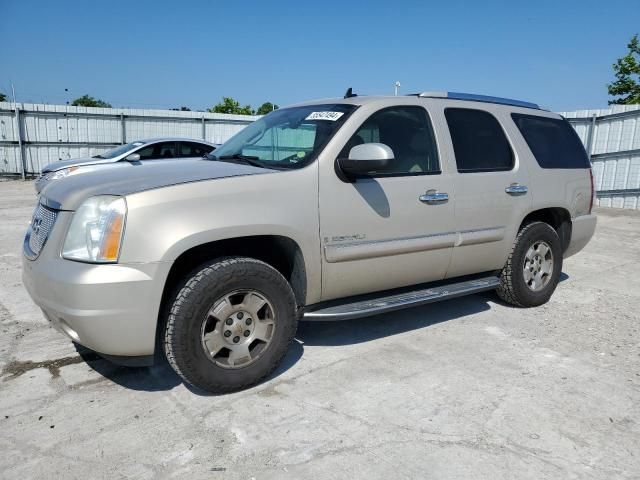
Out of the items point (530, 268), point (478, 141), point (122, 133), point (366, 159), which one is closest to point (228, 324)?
point (366, 159)

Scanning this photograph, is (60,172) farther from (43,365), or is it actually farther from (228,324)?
(228,324)

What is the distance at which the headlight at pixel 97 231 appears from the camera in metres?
2.73

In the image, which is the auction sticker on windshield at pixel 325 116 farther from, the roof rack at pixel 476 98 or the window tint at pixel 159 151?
the window tint at pixel 159 151

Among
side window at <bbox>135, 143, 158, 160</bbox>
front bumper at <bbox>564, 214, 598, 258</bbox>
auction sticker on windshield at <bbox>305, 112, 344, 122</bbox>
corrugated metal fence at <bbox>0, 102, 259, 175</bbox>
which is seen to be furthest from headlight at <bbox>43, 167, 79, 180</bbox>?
front bumper at <bbox>564, 214, 598, 258</bbox>

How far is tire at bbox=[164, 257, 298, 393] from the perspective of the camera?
2.91 meters

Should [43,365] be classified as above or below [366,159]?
below

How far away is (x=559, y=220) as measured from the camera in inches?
203

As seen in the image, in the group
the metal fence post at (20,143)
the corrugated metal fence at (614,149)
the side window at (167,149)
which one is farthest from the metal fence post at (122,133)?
the corrugated metal fence at (614,149)

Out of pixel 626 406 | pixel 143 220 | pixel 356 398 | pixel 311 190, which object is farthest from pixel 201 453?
pixel 626 406

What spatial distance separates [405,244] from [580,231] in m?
2.48

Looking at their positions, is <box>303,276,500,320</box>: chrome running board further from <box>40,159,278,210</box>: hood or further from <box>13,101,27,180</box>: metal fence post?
<box>13,101,27,180</box>: metal fence post

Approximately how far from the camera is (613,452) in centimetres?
263

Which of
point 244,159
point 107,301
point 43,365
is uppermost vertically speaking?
point 244,159

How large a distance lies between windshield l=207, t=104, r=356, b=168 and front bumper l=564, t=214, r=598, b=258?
2.82 metres
